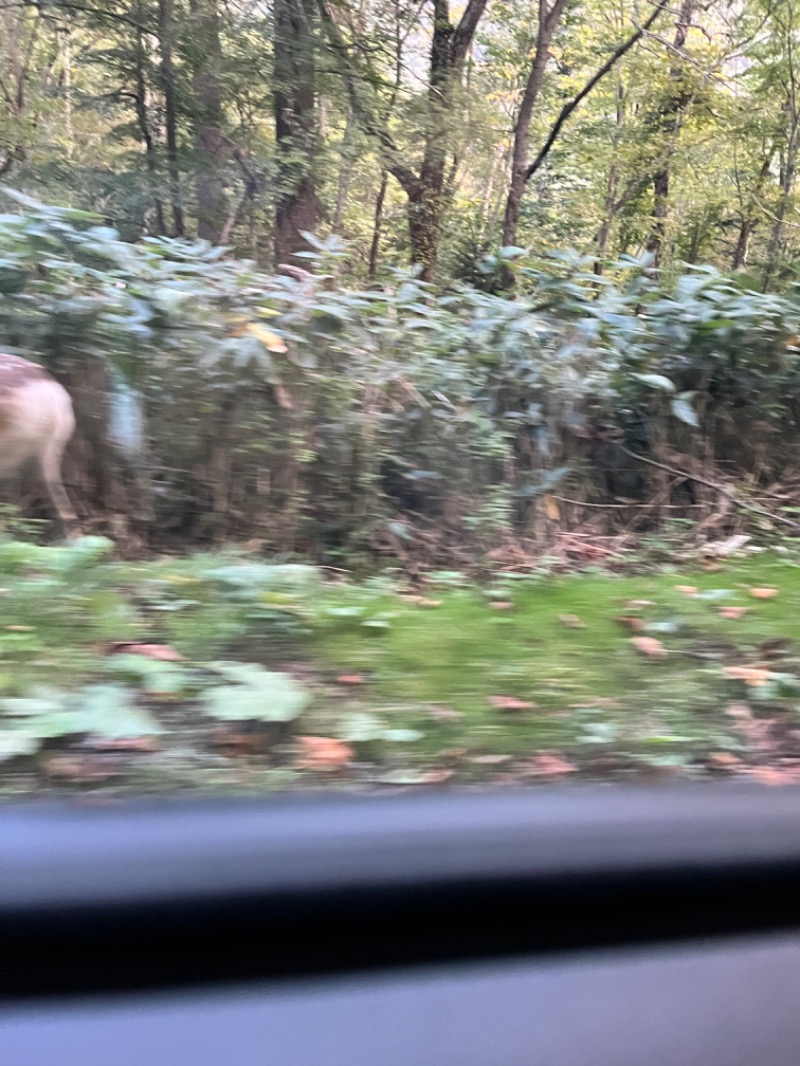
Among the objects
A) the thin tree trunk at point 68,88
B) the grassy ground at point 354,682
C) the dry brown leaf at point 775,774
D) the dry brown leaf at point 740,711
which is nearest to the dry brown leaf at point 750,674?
the grassy ground at point 354,682

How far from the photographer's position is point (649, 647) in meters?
3.39

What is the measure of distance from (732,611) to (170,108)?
11207 mm

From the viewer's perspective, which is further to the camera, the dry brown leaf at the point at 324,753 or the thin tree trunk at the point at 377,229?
the thin tree trunk at the point at 377,229

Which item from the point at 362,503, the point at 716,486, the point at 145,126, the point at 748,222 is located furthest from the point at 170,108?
the point at 748,222

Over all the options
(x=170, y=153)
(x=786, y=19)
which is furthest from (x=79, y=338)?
(x=786, y=19)

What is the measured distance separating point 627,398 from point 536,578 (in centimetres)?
197

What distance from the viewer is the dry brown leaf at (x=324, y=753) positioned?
231 cm

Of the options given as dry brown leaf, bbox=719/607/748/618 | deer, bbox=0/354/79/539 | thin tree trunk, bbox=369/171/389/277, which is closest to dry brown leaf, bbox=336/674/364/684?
dry brown leaf, bbox=719/607/748/618

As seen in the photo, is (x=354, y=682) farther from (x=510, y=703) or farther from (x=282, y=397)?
(x=282, y=397)

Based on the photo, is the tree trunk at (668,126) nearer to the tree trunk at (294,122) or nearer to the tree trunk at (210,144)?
the tree trunk at (294,122)

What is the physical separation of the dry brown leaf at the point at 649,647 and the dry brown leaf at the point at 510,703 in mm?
726

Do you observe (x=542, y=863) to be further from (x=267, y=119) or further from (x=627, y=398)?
(x=267, y=119)

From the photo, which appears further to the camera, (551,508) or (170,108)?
(170,108)

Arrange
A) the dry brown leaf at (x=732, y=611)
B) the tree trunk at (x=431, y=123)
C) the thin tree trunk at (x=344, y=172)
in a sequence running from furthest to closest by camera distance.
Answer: the thin tree trunk at (x=344, y=172) → the tree trunk at (x=431, y=123) → the dry brown leaf at (x=732, y=611)
